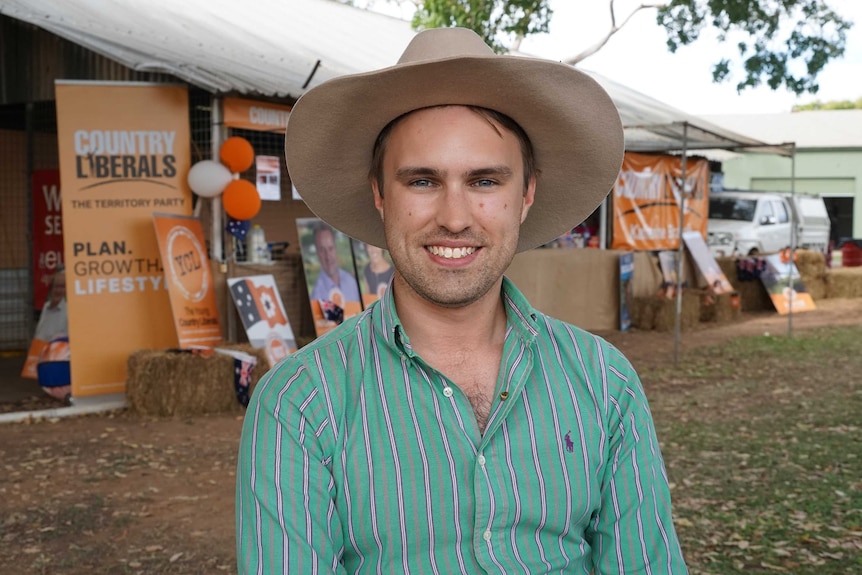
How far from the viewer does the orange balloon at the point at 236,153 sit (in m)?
8.35

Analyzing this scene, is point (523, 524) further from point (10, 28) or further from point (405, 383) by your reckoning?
point (10, 28)

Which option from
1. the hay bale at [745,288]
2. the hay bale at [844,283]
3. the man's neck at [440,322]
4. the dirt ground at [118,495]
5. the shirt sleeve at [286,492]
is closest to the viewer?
the shirt sleeve at [286,492]

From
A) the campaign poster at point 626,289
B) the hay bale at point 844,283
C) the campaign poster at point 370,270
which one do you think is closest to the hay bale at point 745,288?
the hay bale at point 844,283

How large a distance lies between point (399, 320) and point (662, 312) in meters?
12.2

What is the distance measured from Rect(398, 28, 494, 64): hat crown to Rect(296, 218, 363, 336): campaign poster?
7.42 meters

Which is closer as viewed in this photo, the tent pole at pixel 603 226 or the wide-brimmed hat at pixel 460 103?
the wide-brimmed hat at pixel 460 103

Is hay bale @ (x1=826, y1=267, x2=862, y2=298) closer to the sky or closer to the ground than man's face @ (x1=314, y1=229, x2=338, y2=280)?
closer to the ground

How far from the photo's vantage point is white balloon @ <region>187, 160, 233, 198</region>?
27.1 ft

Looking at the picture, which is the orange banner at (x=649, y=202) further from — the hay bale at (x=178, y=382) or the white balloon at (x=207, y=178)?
the hay bale at (x=178, y=382)

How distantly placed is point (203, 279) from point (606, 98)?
22.4ft

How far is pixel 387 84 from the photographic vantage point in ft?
6.37

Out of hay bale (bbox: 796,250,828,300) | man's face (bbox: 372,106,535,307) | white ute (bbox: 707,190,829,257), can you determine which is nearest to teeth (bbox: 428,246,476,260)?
man's face (bbox: 372,106,535,307)

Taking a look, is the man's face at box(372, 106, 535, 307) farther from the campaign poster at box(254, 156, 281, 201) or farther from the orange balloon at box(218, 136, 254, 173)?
the campaign poster at box(254, 156, 281, 201)

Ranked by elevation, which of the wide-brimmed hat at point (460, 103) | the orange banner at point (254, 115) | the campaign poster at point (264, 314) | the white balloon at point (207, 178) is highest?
the orange banner at point (254, 115)
